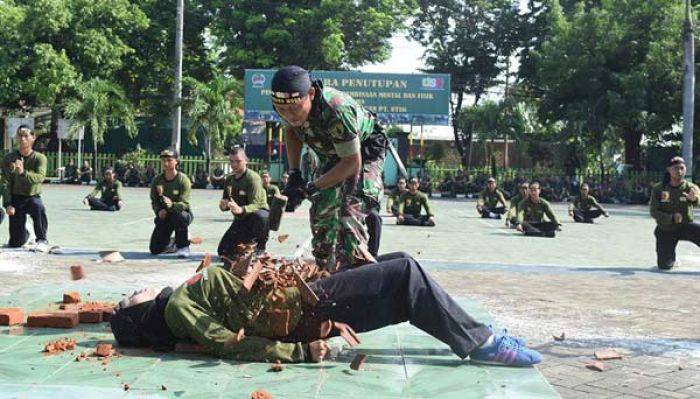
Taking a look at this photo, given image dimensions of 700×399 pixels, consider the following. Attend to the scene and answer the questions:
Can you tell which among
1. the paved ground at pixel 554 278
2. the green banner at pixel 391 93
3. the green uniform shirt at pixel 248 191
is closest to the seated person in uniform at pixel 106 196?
the paved ground at pixel 554 278

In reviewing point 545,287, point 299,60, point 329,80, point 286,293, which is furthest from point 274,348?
point 299,60

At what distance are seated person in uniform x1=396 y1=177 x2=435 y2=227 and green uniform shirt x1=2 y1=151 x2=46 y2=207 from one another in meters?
8.85

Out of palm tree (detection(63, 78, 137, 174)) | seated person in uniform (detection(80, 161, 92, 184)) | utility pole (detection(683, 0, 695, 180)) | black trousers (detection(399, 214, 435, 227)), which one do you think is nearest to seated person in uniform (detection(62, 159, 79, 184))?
seated person in uniform (detection(80, 161, 92, 184))

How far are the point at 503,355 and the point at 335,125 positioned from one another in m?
1.69

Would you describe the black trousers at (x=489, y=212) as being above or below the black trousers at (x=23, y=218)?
below

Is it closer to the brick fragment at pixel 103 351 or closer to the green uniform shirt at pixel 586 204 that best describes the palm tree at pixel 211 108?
the green uniform shirt at pixel 586 204

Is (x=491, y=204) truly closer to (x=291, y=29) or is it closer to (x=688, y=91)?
(x=688, y=91)

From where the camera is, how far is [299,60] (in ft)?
135

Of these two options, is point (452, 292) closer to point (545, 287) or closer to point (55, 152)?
point (545, 287)

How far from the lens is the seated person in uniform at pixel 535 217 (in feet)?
56.3

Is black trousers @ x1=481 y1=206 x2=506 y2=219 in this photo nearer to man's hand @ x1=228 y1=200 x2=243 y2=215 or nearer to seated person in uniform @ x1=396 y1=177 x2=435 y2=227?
seated person in uniform @ x1=396 y1=177 x2=435 y2=227

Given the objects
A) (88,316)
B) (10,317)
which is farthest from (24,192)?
(88,316)

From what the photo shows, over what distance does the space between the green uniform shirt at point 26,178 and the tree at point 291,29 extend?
2918 centimetres

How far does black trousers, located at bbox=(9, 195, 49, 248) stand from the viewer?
11547 mm
